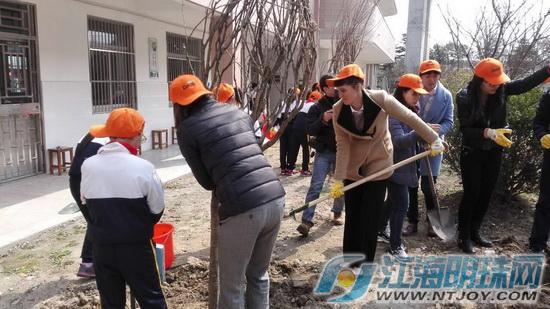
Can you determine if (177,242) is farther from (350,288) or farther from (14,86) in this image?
(14,86)

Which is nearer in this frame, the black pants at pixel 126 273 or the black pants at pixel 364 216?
the black pants at pixel 126 273

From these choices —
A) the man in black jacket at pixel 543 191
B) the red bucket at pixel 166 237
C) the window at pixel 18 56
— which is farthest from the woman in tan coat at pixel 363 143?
the window at pixel 18 56

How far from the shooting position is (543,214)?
12.9ft

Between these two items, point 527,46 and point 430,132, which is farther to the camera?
point 527,46

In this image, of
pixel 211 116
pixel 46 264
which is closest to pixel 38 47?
pixel 46 264

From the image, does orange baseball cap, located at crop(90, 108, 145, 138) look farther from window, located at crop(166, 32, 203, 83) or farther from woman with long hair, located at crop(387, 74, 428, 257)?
window, located at crop(166, 32, 203, 83)

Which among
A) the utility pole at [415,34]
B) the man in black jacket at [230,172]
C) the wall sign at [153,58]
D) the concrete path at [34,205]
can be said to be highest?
the utility pole at [415,34]

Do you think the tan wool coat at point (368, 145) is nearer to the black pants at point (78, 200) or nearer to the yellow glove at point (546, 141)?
the yellow glove at point (546, 141)

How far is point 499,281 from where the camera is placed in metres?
3.43

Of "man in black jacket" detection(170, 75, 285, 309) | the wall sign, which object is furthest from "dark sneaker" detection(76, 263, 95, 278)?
the wall sign

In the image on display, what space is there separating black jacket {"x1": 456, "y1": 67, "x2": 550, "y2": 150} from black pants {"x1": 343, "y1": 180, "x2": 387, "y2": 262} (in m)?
1.09

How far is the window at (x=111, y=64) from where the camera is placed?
794 centimetres

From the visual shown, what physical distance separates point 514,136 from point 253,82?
10.8ft

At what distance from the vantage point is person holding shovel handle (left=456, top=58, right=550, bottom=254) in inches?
149
